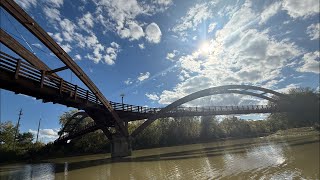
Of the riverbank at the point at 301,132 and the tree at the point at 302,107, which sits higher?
the tree at the point at 302,107

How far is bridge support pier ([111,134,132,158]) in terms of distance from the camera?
3597cm

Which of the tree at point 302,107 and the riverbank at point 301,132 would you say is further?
the riverbank at point 301,132

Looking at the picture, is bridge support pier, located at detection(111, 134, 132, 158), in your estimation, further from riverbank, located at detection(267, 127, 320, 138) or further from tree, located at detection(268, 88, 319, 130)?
riverbank, located at detection(267, 127, 320, 138)

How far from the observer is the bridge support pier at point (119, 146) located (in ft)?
118

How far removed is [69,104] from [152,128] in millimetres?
40704

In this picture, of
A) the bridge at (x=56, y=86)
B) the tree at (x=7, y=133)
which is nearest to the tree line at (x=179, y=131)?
the tree at (x=7, y=133)

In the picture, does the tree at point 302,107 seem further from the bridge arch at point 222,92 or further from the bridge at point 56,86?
the bridge at point 56,86

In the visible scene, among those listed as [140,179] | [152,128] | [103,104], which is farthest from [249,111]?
[140,179]

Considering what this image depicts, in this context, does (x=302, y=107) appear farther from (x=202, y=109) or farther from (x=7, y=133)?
(x=7, y=133)

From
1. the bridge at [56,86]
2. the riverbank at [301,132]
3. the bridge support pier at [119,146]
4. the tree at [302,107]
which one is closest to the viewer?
the bridge at [56,86]

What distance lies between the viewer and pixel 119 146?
1441 inches

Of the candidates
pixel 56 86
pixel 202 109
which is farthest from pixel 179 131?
pixel 56 86

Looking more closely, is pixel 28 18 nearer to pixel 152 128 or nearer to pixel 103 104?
pixel 103 104

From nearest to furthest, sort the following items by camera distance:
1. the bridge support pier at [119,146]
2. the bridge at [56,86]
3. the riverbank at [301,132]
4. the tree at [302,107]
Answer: the bridge at [56,86]
the bridge support pier at [119,146]
the tree at [302,107]
the riverbank at [301,132]
